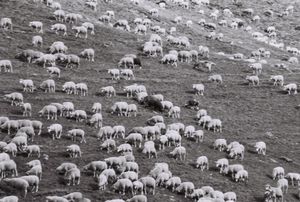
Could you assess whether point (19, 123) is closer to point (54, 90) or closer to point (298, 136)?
point (54, 90)

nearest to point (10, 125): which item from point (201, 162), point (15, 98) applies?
point (15, 98)

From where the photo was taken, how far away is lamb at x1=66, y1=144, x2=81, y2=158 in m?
24.6

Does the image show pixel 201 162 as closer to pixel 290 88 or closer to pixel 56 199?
pixel 56 199

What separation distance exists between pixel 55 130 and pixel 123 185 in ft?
18.9

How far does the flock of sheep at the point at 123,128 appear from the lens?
2242cm

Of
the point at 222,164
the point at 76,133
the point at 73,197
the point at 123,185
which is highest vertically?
the point at 73,197

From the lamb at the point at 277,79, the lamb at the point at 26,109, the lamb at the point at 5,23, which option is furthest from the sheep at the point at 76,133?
the lamb at the point at 277,79

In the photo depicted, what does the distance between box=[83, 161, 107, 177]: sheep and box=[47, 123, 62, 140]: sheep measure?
3.55m

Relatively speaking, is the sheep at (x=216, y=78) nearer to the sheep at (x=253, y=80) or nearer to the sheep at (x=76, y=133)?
the sheep at (x=253, y=80)

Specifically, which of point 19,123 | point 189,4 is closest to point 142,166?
point 19,123

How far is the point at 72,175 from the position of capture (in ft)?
72.2

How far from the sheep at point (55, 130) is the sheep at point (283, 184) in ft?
33.6

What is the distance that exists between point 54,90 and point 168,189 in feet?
38.1

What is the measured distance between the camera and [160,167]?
24141 millimetres
